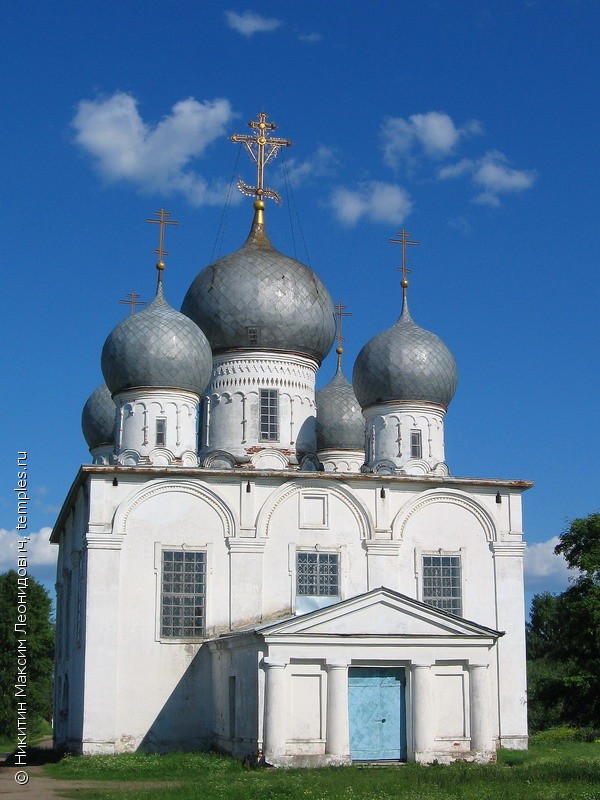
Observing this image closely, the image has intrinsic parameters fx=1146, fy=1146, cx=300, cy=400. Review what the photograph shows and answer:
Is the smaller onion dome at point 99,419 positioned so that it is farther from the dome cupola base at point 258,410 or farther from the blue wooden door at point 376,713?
the blue wooden door at point 376,713

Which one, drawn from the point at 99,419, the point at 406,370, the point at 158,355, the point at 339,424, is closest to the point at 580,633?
the point at 406,370

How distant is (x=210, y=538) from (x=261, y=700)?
4.29 m

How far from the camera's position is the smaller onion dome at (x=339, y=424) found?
29375 millimetres

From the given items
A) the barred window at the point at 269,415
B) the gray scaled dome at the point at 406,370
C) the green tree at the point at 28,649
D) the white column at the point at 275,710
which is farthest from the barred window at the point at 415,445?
the green tree at the point at 28,649

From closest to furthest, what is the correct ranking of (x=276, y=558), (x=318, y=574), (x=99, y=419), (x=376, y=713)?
(x=376, y=713)
(x=276, y=558)
(x=318, y=574)
(x=99, y=419)

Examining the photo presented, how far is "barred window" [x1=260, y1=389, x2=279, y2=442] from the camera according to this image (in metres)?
25.4

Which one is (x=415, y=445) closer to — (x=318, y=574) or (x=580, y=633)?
(x=318, y=574)

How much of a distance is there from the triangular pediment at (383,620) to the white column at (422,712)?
2.17ft

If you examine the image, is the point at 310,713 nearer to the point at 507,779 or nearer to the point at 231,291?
the point at 507,779

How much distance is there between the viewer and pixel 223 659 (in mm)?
20344

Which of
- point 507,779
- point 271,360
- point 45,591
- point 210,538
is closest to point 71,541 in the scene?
point 210,538

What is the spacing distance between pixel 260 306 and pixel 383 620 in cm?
935

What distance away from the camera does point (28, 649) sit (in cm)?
3594

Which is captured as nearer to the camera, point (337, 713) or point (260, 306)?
point (337, 713)
